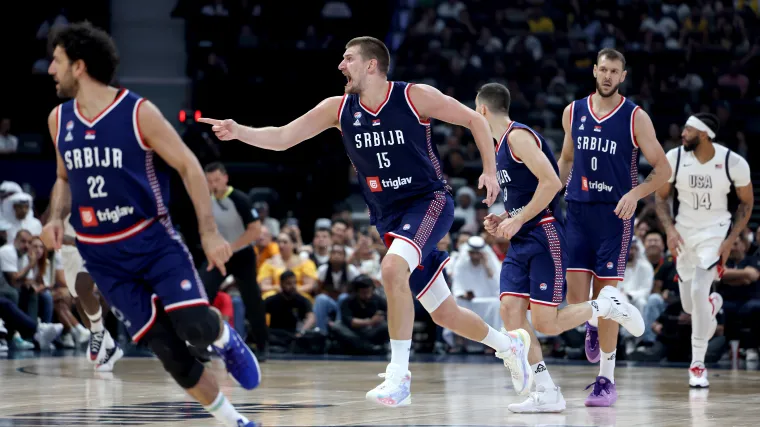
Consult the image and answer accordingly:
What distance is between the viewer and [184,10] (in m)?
21.5

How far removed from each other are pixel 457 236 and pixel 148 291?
10.4 meters

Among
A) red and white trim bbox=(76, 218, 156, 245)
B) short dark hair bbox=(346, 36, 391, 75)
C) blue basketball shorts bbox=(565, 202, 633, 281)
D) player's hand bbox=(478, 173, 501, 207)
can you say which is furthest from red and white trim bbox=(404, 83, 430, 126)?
red and white trim bbox=(76, 218, 156, 245)

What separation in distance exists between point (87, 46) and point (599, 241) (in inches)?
161

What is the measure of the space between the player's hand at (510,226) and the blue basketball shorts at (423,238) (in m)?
0.34

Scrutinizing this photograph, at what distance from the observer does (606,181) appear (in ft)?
26.0

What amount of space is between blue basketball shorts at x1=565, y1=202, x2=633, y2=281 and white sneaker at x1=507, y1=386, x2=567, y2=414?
120 centimetres

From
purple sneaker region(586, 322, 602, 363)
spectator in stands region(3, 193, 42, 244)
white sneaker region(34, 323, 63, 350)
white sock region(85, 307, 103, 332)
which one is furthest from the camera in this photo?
spectator in stands region(3, 193, 42, 244)

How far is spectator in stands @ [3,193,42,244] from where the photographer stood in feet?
50.0

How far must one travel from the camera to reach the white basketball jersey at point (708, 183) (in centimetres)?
958

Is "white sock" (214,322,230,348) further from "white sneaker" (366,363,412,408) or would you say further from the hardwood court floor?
"white sneaker" (366,363,412,408)

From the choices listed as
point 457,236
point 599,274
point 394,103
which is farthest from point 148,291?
point 457,236

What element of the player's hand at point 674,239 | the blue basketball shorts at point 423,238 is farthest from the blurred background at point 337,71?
the blue basketball shorts at point 423,238

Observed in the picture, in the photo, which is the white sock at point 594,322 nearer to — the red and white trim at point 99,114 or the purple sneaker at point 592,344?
the purple sneaker at point 592,344

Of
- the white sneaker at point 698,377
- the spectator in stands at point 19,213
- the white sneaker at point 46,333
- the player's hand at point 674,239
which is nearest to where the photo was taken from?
the white sneaker at point 698,377
